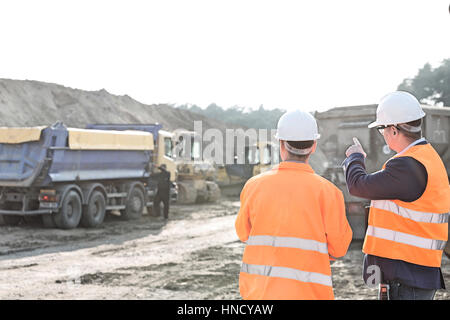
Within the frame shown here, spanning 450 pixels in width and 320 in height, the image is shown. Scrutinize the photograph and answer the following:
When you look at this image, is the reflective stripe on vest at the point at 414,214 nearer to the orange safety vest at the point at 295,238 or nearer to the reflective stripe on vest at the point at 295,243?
the orange safety vest at the point at 295,238

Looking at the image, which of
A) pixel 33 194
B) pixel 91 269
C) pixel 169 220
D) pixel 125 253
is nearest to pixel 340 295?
pixel 91 269

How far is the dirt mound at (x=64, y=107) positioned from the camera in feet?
117

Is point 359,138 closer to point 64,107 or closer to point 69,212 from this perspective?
point 69,212

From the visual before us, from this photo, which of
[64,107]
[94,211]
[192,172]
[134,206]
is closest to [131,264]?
[94,211]

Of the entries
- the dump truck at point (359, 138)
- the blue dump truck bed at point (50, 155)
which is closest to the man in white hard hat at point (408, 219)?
the dump truck at point (359, 138)

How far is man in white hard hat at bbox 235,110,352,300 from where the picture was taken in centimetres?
335

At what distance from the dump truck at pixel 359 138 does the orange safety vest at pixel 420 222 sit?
7230 mm

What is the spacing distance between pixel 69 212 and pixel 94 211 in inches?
35.3

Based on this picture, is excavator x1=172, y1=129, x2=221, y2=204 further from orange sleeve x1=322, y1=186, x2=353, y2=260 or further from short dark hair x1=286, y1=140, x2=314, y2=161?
orange sleeve x1=322, y1=186, x2=353, y2=260

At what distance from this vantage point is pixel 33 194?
14.5 metres

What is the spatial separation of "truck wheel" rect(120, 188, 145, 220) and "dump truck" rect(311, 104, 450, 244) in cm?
636

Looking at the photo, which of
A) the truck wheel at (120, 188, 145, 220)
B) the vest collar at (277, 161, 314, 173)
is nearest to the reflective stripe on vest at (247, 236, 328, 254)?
the vest collar at (277, 161, 314, 173)

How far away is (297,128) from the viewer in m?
3.54

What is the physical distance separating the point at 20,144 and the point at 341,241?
12240 mm
